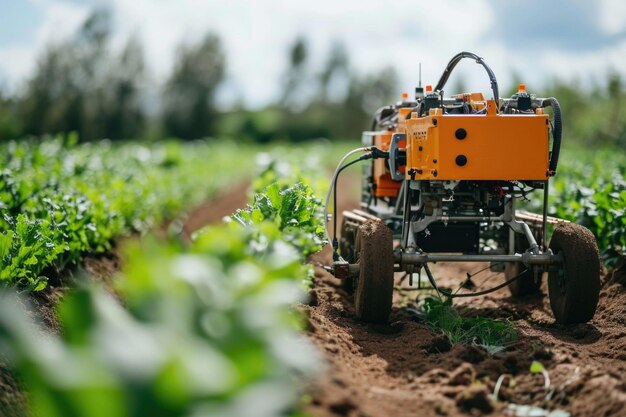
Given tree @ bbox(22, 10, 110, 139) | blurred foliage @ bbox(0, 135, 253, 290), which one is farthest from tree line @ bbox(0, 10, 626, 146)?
blurred foliage @ bbox(0, 135, 253, 290)

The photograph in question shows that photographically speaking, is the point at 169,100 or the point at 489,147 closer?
the point at 489,147

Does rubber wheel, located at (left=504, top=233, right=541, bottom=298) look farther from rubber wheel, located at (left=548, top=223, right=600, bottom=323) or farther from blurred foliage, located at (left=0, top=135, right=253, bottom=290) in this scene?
blurred foliage, located at (left=0, top=135, right=253, bottom=290)

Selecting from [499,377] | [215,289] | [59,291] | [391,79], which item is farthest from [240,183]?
[391,79]

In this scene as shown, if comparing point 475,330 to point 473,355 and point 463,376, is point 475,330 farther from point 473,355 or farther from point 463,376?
point 463,376

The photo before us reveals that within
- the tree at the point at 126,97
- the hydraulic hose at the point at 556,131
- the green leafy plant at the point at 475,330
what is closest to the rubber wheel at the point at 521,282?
the green leafy plant at the point at 475,330

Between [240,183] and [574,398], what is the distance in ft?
74.1

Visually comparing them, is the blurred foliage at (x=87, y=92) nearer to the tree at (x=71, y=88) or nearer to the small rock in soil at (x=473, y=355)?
the tree at (x=71, y=88)

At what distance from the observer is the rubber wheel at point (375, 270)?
6363 mm

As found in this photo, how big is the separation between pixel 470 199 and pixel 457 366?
2.02 m

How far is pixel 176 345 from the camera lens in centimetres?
260

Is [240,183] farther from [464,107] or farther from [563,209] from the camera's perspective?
[464,107]

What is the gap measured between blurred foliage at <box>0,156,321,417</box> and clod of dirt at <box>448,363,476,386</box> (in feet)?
7.10

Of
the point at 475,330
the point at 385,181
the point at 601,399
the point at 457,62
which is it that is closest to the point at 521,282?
the point at 385,181

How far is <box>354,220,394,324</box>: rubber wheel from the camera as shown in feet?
20.9
